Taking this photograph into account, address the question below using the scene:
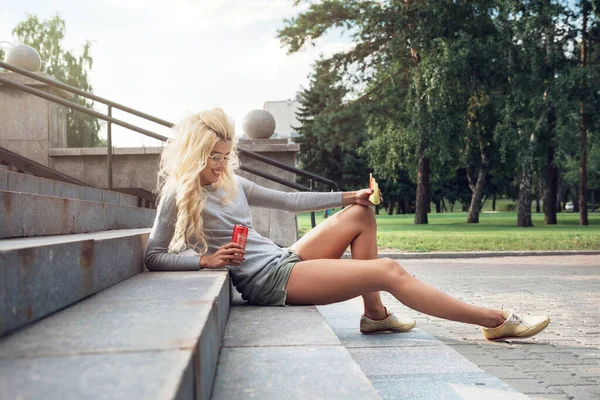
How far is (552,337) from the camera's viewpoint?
4.39 m

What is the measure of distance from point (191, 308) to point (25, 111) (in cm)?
706

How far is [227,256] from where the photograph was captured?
10.5 ft

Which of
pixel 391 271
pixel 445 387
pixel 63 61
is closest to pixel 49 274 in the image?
pixel 445 387

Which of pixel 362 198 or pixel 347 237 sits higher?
pixel 362 198

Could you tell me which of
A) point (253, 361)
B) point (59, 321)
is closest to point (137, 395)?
point (59, 321)

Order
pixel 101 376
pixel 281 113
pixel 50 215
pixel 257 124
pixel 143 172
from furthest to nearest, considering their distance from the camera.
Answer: pixel 281 113, pixel 257 124, pixel 143 172, pixel 50 215, pixel 101 376

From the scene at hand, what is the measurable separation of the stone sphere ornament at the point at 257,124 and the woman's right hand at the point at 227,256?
5639 millimetres

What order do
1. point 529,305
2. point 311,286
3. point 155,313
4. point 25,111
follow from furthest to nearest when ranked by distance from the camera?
1. point 25,111
2. point 529,305
3. point 311,286
4. point 155,313

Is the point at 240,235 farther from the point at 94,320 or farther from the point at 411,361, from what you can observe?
the point at 94,320

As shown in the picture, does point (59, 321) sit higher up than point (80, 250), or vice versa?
point (80, 250)

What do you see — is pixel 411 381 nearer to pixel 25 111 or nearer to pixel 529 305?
pixel 529 305

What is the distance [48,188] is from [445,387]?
3596mm

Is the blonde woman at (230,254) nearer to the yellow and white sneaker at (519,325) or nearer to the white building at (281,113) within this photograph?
the yellow and white sneaker at (519,325)

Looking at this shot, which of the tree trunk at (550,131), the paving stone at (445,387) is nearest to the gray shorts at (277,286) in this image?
the paving stone at (445,387)
